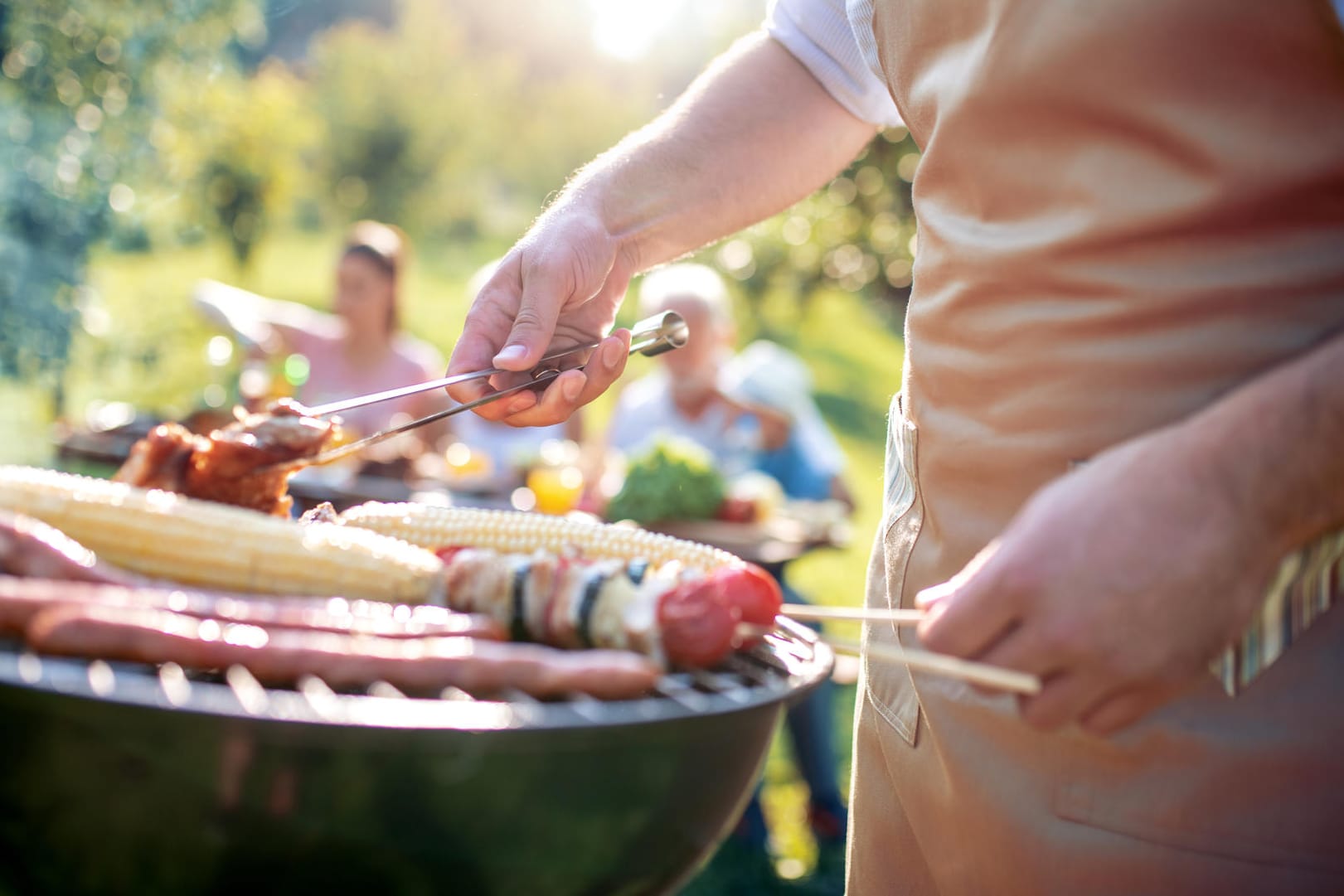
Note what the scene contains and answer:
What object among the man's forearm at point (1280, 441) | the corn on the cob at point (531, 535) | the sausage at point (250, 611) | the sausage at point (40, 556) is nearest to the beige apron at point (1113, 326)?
the man's forearm at point (1280, 441)

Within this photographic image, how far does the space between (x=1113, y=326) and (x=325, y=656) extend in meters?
1.02

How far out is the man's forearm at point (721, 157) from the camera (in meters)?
1.99

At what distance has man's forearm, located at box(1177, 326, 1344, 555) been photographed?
3.48 feet

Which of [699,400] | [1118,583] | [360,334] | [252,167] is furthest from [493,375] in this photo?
[252,167]

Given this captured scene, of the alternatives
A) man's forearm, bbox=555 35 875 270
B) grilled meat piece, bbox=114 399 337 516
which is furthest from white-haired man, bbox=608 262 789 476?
grilled meat piece, bbox=114 399 337 516

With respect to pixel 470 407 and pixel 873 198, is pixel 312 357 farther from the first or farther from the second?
pixel 873 198

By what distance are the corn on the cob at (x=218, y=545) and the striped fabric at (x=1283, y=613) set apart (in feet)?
2.99

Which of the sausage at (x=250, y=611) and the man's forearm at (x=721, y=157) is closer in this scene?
the sausage at (x=250, y=611)

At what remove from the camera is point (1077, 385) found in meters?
1.41

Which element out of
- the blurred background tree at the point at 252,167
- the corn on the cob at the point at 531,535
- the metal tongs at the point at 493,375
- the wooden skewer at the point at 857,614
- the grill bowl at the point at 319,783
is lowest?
the grill bowl at the point at 319,783

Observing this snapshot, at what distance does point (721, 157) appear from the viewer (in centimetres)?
204

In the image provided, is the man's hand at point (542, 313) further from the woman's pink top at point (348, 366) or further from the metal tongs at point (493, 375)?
the woman's pink top at point (348, 366)

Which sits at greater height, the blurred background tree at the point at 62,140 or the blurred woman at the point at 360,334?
the blurred background tree at the point at 62,140

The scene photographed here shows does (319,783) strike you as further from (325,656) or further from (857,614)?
(857,614)
